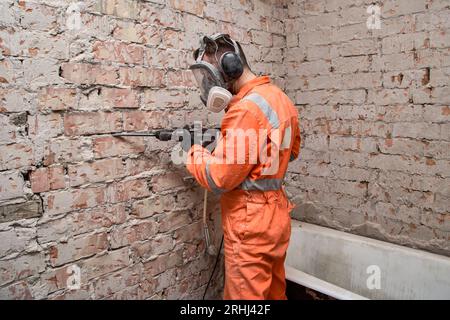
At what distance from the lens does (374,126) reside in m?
2.06

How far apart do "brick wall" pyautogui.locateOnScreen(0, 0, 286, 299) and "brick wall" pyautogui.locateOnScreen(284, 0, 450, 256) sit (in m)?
0.71

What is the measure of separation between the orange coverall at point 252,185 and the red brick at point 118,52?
20.6 inches

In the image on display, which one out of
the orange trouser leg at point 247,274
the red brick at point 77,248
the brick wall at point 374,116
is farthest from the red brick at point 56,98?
the brick wall at point 374,116

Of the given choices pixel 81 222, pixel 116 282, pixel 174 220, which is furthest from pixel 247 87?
pixel 116 282

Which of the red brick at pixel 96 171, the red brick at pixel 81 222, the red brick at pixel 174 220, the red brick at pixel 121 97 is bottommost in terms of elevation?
the red brick at pixel 174 220

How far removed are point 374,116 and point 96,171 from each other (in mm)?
1614

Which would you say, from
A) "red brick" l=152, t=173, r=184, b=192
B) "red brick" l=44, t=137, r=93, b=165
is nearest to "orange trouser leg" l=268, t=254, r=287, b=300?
"red brick" l=152, t=173, r=184, b=192

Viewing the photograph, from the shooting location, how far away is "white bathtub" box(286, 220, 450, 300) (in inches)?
67.3

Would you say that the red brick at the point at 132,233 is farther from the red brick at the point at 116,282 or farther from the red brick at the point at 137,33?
the red brick at the point at 137,33

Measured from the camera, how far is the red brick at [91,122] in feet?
4.62

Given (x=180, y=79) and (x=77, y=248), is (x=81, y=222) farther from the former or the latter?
(x=180, y=79)

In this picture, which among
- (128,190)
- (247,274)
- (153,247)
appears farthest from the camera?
(153,247)

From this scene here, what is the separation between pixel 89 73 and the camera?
145 cm

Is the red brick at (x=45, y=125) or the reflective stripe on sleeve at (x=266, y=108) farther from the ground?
the reflective stripe on sleeve at (x=266, y=108)
